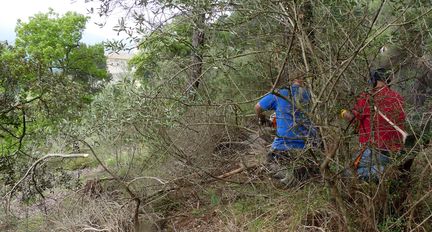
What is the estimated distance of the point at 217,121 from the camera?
544 cm

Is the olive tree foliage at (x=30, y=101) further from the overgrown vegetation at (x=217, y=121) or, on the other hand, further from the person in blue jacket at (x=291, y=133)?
the person in blue jacket at (x=291, y=133)

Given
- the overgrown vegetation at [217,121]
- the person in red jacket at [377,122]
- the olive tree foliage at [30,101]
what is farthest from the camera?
the olive tree foliage at [30,101]

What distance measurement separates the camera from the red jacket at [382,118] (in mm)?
3326

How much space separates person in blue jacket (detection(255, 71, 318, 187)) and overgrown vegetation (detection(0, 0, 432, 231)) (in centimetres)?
13

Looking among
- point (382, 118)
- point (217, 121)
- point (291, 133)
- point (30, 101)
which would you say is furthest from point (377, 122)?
point (30, 101)

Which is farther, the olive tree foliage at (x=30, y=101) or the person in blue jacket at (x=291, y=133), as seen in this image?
the olive tree foliage at (x=30, y=101)

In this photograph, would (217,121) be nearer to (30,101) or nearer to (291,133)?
(291,133)

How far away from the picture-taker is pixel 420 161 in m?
3.48

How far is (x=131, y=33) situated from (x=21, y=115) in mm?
2396

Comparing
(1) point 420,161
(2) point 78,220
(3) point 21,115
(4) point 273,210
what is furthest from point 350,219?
(3) point 21,115

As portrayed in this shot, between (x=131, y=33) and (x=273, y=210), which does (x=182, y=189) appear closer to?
(x=273, y=210)

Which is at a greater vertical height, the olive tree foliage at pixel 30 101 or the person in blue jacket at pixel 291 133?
the olive tree foliage at pixel 30 101

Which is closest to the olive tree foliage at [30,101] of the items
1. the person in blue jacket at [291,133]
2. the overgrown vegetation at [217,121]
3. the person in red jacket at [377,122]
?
the overgrown vegetation at [217,121]

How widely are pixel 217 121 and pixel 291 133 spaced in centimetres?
146
